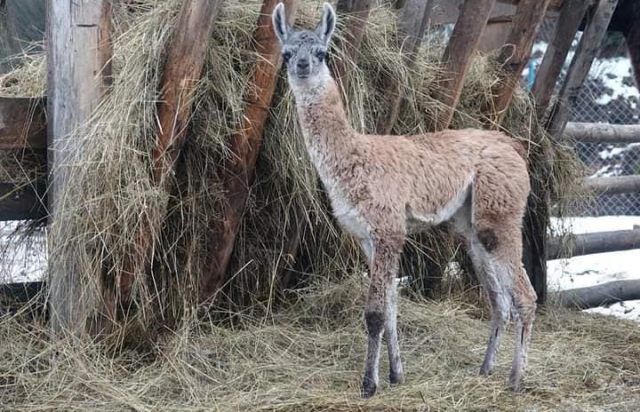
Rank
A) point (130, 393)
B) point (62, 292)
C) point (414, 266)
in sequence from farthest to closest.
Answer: point (414, 266) < point (62, 292) < point (130, 393)

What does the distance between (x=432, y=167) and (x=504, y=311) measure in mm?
903

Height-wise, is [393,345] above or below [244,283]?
above

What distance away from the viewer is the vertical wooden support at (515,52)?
17.8ft

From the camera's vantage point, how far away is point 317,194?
524cm

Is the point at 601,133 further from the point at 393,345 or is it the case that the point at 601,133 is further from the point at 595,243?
the point at 393,345

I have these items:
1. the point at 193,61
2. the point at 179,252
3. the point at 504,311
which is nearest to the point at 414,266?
the point at 504,311

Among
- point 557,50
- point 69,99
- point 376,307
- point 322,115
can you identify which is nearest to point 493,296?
point 376,307

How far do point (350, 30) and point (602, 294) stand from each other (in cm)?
338

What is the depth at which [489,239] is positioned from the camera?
15.2ft

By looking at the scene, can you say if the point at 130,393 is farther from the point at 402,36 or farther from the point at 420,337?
the point at 402,36

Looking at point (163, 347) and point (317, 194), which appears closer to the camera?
point (163, 347)

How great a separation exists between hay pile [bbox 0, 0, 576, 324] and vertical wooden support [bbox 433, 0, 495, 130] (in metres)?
0.08

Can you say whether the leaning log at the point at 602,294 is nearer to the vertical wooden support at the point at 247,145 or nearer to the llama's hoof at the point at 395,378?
the llama's hoof at the point at 395,378

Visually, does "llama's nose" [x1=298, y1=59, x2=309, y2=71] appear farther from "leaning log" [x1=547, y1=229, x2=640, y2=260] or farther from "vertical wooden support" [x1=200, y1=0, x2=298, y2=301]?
"leaning log" [x1=547, y1=229, x2=640, y2=260]
